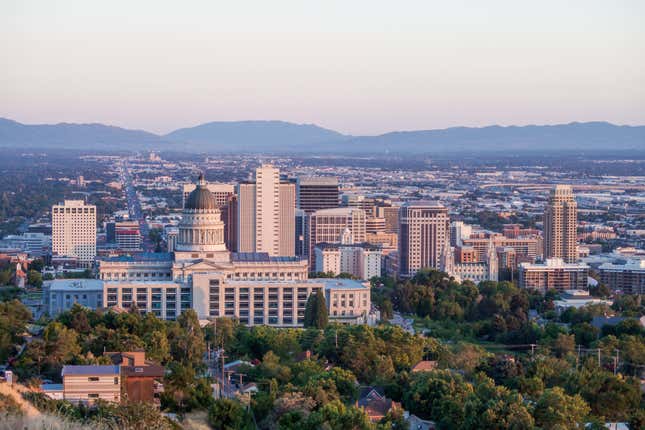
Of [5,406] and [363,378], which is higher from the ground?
[5,406]

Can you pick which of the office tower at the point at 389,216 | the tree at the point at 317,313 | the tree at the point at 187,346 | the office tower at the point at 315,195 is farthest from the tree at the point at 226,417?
the office tower at the point at 389,216

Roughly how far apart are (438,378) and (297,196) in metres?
72.8

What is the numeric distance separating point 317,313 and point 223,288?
7.09 metres

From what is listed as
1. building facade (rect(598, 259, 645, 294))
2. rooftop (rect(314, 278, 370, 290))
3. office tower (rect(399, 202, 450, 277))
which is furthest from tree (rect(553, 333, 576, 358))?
office tower (rect(399, 202, 450, 277))

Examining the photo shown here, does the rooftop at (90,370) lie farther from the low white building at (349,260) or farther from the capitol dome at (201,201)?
the low white building at (349,260)

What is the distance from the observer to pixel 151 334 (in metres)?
54.7

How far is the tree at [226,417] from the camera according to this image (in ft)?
131

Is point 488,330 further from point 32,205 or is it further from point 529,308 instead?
point 32,205

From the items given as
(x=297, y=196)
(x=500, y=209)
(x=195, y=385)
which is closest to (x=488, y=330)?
(x=195, y=385)

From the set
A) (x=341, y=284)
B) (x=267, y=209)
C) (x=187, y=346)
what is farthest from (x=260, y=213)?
(x=187, y=346)

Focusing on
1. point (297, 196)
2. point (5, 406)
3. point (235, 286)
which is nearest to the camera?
point (5, 406)

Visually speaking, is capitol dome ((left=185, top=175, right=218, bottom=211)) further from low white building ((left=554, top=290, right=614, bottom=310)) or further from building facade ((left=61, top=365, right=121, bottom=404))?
building facade ((left=61, top=365, right=121, bottom=404))

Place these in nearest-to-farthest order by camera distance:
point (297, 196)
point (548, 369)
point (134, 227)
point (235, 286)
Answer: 1. point (548, 369)
2. point (235, 286)
3. point (297, 196)
4. point (134, 227)

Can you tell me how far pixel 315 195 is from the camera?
11938 centimetres
